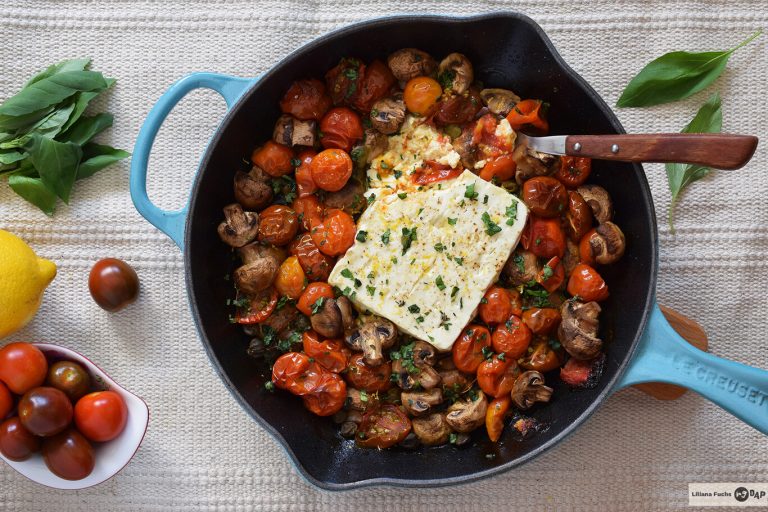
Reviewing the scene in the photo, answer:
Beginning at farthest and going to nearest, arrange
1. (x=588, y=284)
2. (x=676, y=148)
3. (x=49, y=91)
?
(x=49, y=91), (x=588, y=284), (x=676, y=148)

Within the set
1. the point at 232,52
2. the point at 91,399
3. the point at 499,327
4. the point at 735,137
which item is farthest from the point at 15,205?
the point at 735,137

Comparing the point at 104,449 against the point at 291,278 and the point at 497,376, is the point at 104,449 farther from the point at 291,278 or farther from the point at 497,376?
the point at 497,376

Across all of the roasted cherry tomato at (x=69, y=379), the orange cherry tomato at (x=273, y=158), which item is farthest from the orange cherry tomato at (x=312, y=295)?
the roasted cherry tomato at (x=69, y=379)

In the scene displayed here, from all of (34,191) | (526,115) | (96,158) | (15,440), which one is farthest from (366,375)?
(34,191)

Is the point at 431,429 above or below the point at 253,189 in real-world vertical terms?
below

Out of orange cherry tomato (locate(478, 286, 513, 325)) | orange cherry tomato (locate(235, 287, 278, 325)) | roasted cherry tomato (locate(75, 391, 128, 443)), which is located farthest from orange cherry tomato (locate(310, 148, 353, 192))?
roasted cherry tomato (locate(75, 391, 128, 443))

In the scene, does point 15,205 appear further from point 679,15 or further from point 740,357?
point 740,357

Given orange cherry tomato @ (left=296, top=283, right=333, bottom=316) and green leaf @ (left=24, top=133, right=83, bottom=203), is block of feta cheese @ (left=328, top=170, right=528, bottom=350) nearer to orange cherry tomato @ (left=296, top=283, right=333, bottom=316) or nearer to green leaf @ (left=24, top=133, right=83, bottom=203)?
orange cherry tomato @ (left=296, top=283, right=333, bottom=316)
